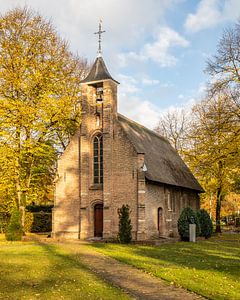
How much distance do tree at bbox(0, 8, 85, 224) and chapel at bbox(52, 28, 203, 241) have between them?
2.05 meters

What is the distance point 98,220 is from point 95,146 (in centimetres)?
555

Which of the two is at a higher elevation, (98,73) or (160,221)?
(98,73)

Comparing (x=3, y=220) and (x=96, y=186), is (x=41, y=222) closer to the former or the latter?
(x=3, y=220)

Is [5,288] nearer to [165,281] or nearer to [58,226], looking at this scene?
[165,281]

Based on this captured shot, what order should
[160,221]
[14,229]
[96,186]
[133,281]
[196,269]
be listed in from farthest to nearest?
[160,221], [96,186], [14,229], [196,269], [133,281]

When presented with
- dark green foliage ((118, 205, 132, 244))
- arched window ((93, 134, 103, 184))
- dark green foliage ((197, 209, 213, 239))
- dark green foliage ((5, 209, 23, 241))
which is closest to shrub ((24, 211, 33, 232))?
dark green foliage ((5, 209, 23, 241))

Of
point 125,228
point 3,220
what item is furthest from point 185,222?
point 3,220

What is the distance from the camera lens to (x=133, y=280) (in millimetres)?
13008

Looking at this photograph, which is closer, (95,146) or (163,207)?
(95,146)

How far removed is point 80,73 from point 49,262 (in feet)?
89.7

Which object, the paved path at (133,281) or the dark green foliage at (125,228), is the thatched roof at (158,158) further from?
the paved path at (133,281)

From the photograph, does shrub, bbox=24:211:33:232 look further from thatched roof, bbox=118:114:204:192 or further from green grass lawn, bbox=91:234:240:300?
green grass lawn, bbox=91:234:240:300

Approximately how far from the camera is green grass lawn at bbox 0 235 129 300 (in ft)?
35.4

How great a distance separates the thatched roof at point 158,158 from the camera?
101ft
